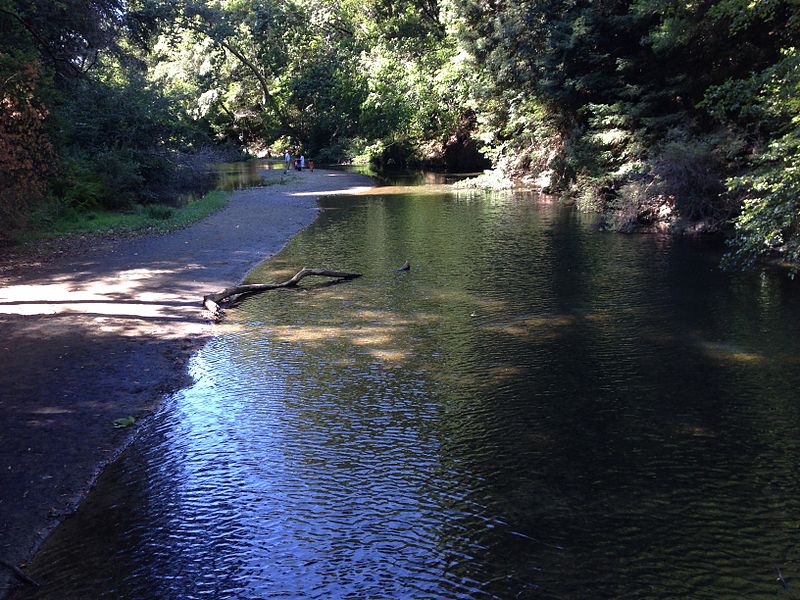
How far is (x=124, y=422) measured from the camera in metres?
7.46

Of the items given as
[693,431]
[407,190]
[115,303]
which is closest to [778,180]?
[693,431]

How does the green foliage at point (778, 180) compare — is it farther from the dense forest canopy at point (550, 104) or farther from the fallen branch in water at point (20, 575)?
the fallen branch in water at point (20, 575)

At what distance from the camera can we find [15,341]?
9609 millimetres

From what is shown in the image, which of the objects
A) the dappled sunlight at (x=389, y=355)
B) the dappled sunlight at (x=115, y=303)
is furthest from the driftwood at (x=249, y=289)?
the dappled sunlight at (x=389, y=355)

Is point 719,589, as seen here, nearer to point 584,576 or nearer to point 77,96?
point 584,576

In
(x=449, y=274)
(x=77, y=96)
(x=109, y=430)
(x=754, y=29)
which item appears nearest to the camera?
(x=109, y=430)

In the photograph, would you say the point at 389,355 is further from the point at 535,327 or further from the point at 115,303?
the point at 115,303

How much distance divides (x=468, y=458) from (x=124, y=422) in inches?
142

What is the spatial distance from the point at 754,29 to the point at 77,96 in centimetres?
2053

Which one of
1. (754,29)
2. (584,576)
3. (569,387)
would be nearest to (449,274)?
(569,387)

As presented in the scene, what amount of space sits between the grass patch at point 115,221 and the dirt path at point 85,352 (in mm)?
1876

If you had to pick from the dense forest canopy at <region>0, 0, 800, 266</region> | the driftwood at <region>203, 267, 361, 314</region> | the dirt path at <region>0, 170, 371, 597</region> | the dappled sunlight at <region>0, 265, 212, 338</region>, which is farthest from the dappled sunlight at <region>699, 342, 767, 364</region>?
the dappled sunlight at <region>0, 265, 212, 338</region>

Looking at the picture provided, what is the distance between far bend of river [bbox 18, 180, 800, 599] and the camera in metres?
5.07

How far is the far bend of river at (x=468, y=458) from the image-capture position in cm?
507
